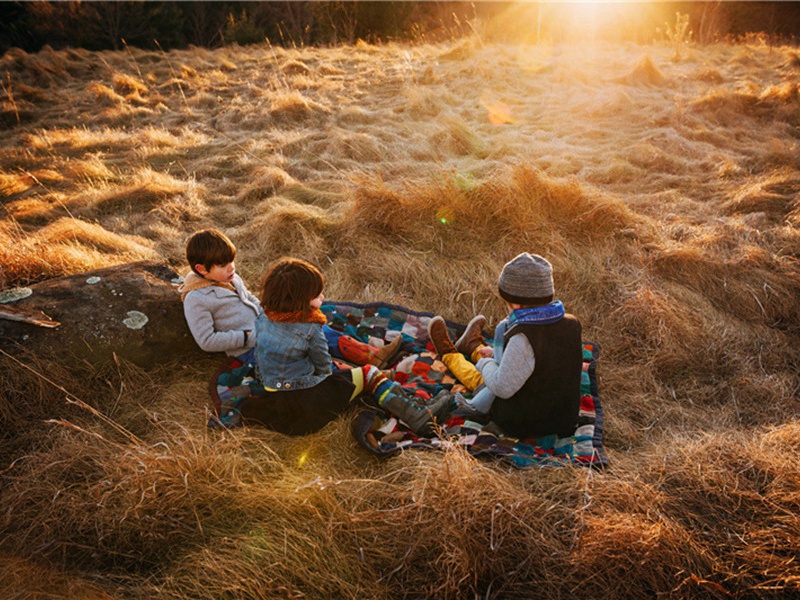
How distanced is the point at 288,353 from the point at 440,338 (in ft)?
3.38

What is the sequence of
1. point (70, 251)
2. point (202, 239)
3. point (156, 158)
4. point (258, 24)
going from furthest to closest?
point (258, 24) → point (156, 158) → point (70, 251) → point (202, 239)

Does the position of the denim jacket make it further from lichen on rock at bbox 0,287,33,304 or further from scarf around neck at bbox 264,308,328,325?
lichen on rock at bbox 0,287,33,304

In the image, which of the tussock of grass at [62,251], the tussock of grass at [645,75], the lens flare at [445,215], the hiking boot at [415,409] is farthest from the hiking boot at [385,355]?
the tussock of grass at [645,75]

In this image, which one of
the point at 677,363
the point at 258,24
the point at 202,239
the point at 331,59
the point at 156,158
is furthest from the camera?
the point at 258,24

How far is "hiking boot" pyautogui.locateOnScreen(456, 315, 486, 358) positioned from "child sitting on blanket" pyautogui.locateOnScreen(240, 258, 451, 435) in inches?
23.3

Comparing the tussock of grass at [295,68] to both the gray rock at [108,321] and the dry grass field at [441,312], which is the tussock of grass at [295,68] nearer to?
the dry grass field at [441,312]

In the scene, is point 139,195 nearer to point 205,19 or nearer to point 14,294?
point 14,294

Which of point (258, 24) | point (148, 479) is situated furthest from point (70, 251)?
point (258, 24)

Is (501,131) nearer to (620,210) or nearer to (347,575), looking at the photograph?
(620,210)

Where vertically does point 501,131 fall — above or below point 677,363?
above

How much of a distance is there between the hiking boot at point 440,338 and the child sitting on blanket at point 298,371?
1.71ft

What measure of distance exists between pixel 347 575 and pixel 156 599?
2.06 ft

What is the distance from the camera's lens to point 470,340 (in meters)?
3.11

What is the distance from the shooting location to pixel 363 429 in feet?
8.04
